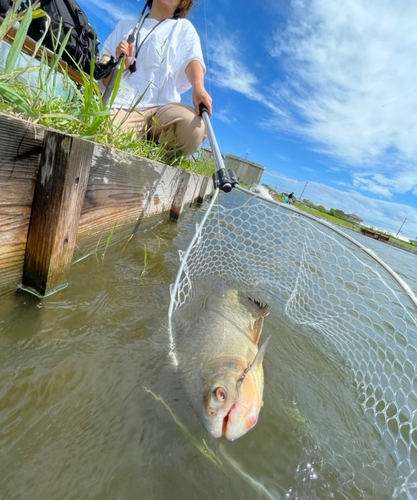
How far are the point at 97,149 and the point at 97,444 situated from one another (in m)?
1.59

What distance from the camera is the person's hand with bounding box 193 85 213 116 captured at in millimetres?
2854

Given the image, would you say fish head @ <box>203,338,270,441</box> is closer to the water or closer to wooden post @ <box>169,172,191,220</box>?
the water

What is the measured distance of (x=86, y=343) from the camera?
1.40 metres

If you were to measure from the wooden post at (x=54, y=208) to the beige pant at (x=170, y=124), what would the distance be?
60.7 inches

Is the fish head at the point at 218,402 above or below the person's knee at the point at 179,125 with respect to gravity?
below

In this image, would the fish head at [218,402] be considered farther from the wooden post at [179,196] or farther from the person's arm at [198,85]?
the wooden post at [179,196]

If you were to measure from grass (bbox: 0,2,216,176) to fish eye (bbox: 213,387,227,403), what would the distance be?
161 centimetres

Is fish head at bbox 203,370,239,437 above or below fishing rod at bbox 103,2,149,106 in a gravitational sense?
below

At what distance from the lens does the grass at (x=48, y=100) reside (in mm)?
1318

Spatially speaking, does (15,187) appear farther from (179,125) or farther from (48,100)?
(179,125)

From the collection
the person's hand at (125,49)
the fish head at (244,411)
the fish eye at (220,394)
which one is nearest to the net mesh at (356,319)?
the fish head at (244,411)

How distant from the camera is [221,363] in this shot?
146cm

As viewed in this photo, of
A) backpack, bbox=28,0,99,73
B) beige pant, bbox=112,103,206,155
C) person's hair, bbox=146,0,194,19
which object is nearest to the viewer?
beige pant, bbox=112,103,206,155

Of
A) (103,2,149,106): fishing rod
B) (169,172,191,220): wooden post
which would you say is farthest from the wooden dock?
(169,172,191,220): wooden post
